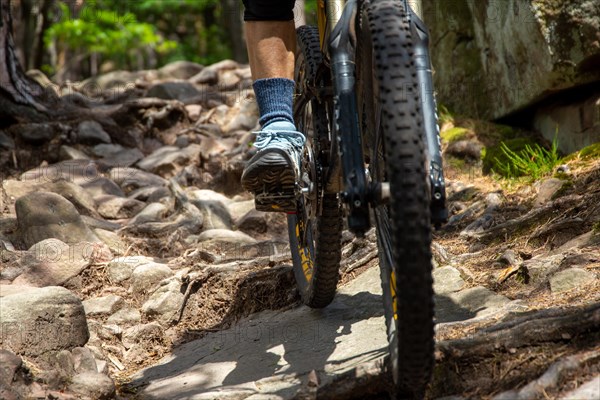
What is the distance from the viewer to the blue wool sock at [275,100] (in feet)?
10.2

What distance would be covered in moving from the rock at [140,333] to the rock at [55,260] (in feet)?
1.99

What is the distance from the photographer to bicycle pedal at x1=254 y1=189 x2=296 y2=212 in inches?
124

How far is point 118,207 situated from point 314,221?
115 inches

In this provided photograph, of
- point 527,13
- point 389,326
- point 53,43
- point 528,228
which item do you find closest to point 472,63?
point 527,13

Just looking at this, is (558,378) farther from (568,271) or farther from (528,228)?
(528,228)

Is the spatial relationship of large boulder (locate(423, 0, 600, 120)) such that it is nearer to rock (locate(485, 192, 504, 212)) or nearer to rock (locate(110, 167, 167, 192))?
rock (locate(485, 192, 504, 212))

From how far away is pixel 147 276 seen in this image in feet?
14.7

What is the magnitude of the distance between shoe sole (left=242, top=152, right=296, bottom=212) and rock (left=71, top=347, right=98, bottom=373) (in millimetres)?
924

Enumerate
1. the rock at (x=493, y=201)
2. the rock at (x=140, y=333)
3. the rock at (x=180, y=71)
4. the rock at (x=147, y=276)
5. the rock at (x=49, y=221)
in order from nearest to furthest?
the rock at (x=140, y=333)
the rock at (x=147, y=276)
the rock at (x=493, y=201)
the rock at (x=49, y=221)
the rock at (x=180, y=71)

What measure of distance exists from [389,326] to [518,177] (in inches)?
125

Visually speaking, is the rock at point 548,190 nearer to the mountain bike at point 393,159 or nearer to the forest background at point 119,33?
the mountain bike at point 393,159

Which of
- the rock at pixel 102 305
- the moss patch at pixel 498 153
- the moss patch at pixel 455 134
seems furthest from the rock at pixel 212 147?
the rock at pixel 102 305

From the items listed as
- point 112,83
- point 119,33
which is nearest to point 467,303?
point 112,83

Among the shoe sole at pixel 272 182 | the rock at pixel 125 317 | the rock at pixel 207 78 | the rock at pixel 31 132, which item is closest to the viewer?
the shoe sole at pixel 272 182
